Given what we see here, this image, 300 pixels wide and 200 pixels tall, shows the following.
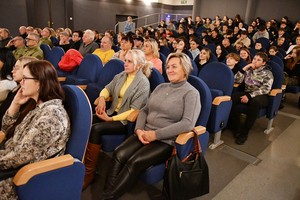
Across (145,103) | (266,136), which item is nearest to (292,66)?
(266,136)

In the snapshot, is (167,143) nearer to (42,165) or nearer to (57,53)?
(42,165)

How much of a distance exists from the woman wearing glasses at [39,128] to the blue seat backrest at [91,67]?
4.88ft

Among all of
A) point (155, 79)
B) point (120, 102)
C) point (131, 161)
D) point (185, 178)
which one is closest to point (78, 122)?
point (131, 161)

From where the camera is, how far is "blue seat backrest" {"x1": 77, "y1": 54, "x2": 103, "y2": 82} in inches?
108

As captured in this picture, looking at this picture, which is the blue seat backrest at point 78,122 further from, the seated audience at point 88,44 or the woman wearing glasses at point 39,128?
the seated audience at point 88,44

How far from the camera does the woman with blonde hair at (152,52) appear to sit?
2904mm

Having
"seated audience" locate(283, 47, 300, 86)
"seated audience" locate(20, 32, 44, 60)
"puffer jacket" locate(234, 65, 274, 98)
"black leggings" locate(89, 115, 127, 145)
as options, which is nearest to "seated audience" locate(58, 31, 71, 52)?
"seated audience" locate(20, 32, 44, 60)

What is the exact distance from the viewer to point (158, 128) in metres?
1.63

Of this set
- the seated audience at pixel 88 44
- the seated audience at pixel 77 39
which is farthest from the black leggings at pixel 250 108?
the seated audience at pixel 77 39

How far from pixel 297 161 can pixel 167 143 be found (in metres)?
1.51

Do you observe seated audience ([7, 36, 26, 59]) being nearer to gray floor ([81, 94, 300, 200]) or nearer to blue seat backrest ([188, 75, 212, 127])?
gray floor ([81, 94, 300, 200])

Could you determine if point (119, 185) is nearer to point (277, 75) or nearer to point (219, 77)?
point (219, 77)

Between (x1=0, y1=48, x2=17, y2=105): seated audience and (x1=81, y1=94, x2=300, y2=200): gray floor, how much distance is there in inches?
40.4

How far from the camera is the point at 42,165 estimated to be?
41.2 inches
